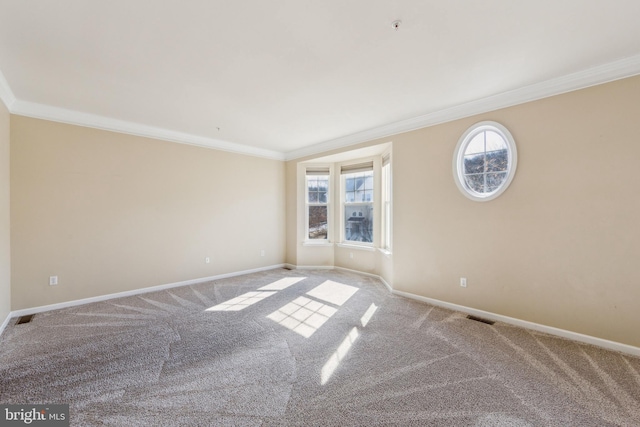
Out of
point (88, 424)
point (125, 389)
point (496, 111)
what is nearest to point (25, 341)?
point (125, 389)

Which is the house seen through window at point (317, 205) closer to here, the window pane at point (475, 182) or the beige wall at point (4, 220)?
the window pane at point (475, 182)

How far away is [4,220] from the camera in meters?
3.03

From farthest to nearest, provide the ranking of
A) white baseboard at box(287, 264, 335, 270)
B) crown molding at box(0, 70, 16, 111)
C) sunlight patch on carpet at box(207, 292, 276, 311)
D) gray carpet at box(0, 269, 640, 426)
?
white baseboard at box(287, 264, 335, 270)
sunlight patch on carpet at box(207, 292, 276, 311)
crown molding at box(0, 70, 16, 111)
gray carpet at box(0, 269, 640, 426)

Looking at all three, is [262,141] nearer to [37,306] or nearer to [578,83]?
[37,306]

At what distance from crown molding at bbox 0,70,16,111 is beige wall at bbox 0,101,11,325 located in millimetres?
72

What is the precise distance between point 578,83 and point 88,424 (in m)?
4.95

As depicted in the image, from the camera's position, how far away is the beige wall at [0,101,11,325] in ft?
9.62

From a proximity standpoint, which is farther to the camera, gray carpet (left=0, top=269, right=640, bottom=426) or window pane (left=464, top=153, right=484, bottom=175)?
window pane (left=464, top=153, right=484, bottom=175)

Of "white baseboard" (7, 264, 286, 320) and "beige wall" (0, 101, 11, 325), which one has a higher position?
"beige wall" (0, 101, 11, 325)

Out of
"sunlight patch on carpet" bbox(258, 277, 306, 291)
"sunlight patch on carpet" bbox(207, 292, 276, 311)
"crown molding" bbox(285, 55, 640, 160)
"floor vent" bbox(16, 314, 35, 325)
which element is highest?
"crown molding" bbox(285, 55, 640, 160)

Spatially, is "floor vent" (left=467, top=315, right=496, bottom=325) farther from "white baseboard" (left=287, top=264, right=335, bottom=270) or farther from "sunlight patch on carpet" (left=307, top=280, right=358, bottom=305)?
"white baseboard" (left=287, top=264, right=335, bottom=270)

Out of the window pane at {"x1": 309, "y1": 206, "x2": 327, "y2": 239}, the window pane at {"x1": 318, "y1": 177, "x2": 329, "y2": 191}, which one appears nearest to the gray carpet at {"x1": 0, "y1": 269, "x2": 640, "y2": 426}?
the window pane at {"x1": 309, "y1": 206, "x2": 327, "y2": 239}

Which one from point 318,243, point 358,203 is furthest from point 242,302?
point 358,203

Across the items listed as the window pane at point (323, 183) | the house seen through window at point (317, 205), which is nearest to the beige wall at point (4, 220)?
the house seen through window at point (317, 205)
